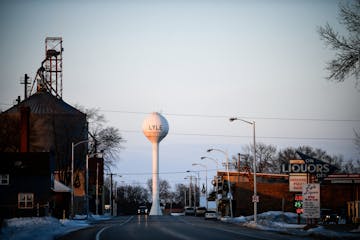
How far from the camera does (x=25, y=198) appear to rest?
228ft

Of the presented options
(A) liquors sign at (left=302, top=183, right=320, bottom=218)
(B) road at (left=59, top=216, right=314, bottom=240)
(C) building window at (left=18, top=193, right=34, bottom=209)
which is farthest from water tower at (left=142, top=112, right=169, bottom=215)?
(A) liquors sign at (left=302, top=183, right=320, bottom=218)

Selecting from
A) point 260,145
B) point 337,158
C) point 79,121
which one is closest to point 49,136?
point 79,121

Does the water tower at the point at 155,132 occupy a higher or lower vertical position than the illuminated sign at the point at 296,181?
higher

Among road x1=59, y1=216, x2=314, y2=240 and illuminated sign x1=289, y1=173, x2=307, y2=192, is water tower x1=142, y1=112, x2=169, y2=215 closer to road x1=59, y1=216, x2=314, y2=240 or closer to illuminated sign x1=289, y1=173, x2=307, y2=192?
illuminated sign x1=289, y1=173, x2=307, y2=192

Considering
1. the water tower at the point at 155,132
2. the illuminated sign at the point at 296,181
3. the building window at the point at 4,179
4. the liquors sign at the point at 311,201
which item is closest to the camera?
the liquors sign at the point at 311,201

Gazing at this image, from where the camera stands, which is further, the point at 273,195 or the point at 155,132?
the point at 155,132

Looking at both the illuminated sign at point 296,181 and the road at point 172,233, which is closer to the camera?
the road at point 172,233

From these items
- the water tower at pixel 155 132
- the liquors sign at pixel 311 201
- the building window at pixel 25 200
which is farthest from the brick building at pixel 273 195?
the liquors sign at pixel 311 201

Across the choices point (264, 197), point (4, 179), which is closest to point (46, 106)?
point (4, 179)

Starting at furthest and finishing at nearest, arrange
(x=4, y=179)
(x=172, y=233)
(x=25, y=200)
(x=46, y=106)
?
1. (x=46, y=106)
2. (x=4, y=179)
3. (x=25, y=200)
4. (x=172, y=233)

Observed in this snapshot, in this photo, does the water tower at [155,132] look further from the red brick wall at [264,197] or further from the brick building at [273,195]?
the red brick wall at [264,197]

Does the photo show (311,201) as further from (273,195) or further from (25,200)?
(273,195)

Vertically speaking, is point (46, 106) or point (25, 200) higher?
point (46, 106)

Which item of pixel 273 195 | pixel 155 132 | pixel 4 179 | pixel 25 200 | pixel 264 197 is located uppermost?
pixel 155 132
